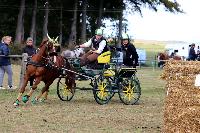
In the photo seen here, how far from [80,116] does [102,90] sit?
3131mm

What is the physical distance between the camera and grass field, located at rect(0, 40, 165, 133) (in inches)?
441

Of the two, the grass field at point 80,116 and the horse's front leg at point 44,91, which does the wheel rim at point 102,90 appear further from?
the horse's front leg at point 44,91

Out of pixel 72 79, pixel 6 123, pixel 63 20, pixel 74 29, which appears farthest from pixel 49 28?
pixel 6 123

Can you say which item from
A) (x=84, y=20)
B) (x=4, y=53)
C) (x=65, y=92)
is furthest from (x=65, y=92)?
(x=84, y=20)

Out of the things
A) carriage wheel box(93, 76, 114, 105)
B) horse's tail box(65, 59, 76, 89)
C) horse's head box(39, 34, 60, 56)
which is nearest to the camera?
horse's head box(39, 34, 60, 56)

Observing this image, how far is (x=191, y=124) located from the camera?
9.15 metres

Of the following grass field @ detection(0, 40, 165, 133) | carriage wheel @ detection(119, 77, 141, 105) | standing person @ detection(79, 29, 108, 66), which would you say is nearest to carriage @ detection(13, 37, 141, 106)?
carriage wheel @ detection(119, 77, 141, 105)

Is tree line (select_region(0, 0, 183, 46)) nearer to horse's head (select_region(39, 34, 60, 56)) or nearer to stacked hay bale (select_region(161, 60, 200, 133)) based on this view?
horse's head (select_region(39, 34, 60, 56))

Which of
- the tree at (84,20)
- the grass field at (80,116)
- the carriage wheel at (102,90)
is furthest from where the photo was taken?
the tree at (84,20)

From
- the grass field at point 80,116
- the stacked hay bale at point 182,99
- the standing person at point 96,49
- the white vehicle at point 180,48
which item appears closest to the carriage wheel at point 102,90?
the grass field at point 80,116

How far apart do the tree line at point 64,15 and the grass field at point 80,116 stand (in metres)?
35.0

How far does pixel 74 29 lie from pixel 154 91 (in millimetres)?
35164

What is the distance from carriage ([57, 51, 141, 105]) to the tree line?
113ft

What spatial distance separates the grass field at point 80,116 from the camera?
11211 mm
